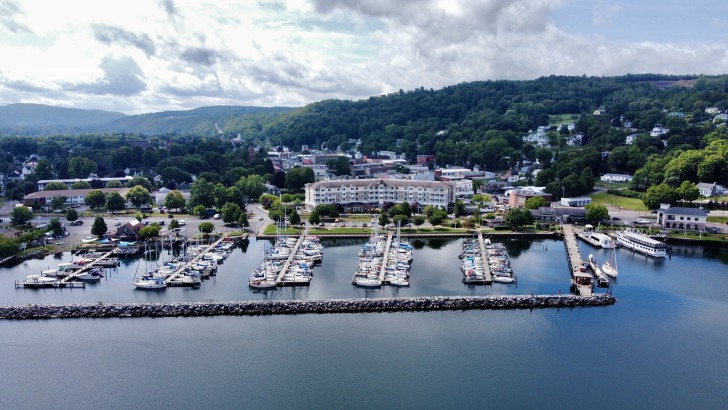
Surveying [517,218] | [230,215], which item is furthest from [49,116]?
[517,218]

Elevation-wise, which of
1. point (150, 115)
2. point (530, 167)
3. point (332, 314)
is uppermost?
point (150, 115)

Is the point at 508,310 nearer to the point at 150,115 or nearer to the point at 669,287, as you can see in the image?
the point at 669,287

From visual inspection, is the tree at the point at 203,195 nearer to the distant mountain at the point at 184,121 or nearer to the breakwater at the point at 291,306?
the breakwater at the point at 291,306

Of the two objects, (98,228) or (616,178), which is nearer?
Result: (98,228)

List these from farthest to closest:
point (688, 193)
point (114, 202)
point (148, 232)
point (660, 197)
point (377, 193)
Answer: point (377, 193)
point (114, 202)
point (688, 193)
point (660, 197)
point (148, 232)

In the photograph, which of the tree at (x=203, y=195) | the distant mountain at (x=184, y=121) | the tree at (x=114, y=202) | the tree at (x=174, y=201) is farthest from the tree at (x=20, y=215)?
the distant mountain at (x=184, y=121)

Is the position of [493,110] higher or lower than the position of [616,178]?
higher

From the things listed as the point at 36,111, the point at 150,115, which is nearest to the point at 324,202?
the point at 150,115

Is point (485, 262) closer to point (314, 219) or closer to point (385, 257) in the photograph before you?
point (385, 257)

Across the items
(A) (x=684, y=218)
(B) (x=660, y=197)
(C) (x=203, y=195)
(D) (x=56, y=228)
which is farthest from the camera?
(C) (x=203, y=195)
